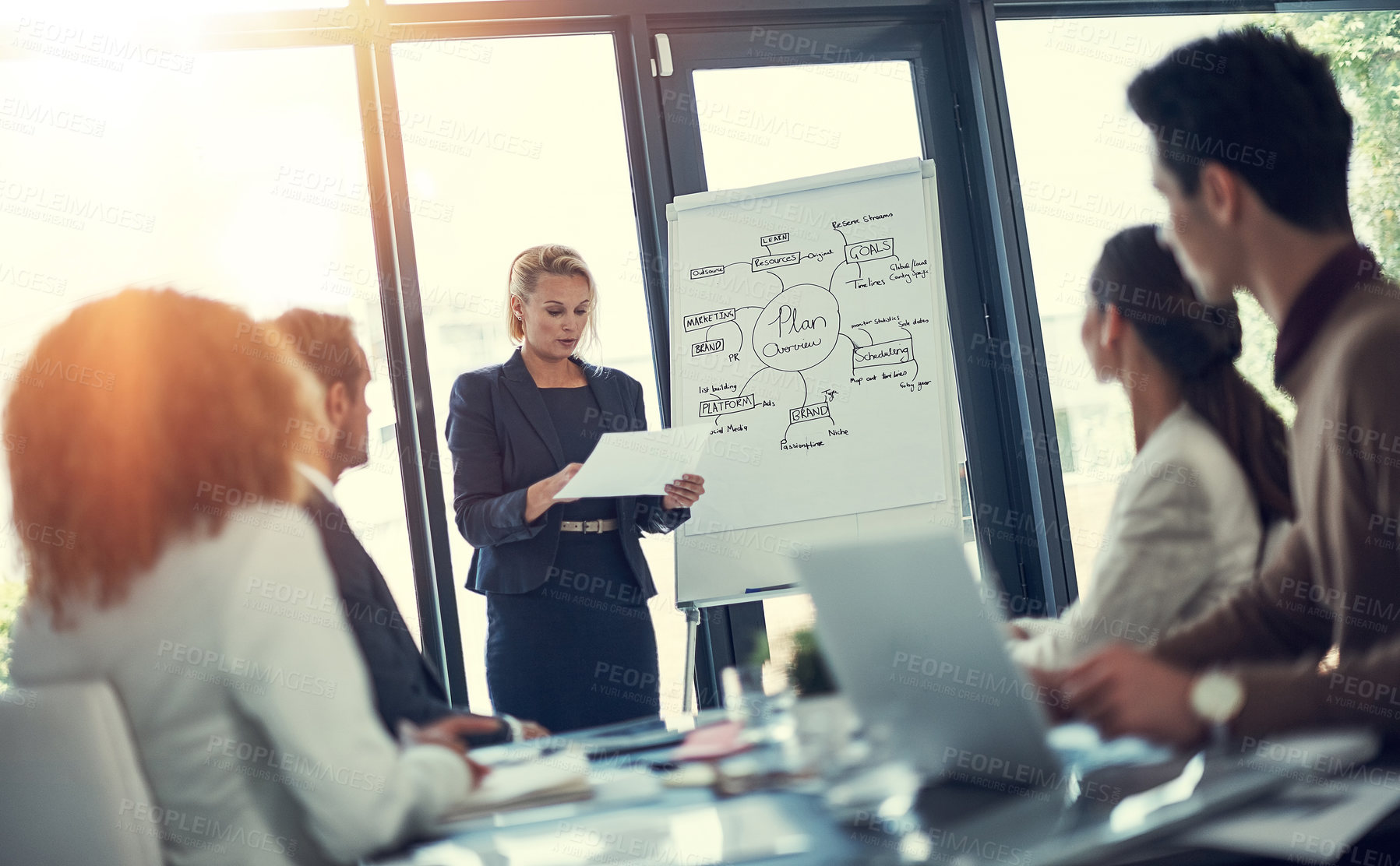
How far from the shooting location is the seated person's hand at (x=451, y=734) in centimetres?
78

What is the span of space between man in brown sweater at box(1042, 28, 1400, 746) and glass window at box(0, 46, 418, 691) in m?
2.11

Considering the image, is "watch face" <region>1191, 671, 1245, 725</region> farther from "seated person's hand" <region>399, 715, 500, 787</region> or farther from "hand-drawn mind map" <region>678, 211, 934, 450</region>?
"hand-drawn mind map" <region>678, 211, 934, 450</region>

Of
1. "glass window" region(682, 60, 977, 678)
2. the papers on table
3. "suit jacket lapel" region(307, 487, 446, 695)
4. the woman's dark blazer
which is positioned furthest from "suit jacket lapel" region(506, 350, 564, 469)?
the papers on table

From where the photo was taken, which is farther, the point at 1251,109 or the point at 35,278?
the point at 35,278

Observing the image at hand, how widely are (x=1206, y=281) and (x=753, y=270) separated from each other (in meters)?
1.78

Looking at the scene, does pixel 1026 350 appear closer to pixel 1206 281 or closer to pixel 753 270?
pixel 753 270

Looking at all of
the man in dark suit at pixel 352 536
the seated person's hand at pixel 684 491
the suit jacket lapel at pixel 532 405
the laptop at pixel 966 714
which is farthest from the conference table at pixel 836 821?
the suit jacket lapel at pixel 532 405

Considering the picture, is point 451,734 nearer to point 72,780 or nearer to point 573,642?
point 72,780

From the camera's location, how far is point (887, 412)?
250 centimetres

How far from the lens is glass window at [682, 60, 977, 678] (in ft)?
9.73

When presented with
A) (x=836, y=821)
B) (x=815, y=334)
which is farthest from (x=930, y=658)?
(x=815, y=334)

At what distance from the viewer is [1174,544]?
91 cm

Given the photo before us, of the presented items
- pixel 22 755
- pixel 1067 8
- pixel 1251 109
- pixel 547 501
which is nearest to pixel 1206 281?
pixel 1251 109

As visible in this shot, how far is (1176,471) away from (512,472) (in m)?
1.66
